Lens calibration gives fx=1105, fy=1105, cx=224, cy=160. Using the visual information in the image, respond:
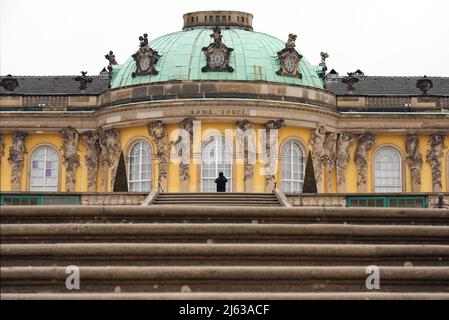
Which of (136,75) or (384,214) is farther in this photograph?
(136,75)

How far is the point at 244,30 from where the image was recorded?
49.0 metres

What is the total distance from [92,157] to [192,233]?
92.7 ft

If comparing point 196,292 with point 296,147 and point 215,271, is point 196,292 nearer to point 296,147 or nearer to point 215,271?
point 215,271

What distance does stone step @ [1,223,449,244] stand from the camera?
20.0 metres

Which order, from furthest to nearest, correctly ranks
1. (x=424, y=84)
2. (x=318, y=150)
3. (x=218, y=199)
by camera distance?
1. (x=424, y=84)
2. (x=318, y=150)
3. (x=218, y=199)

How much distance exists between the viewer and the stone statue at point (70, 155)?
47.8m

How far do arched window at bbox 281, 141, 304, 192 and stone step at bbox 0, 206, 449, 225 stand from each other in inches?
924

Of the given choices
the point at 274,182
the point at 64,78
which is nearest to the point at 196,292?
the point at 274,182

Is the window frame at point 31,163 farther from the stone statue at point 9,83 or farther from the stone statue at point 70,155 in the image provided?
the stone statue at point 9,83

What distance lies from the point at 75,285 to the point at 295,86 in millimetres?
28402

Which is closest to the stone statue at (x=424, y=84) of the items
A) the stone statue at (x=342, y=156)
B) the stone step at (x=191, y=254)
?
the stone statue at (x=342, y=156)

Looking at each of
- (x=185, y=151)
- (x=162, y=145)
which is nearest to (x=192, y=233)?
(x=185, y=151)

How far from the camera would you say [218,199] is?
95.6ft

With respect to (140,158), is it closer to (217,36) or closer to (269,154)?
(269,154)
